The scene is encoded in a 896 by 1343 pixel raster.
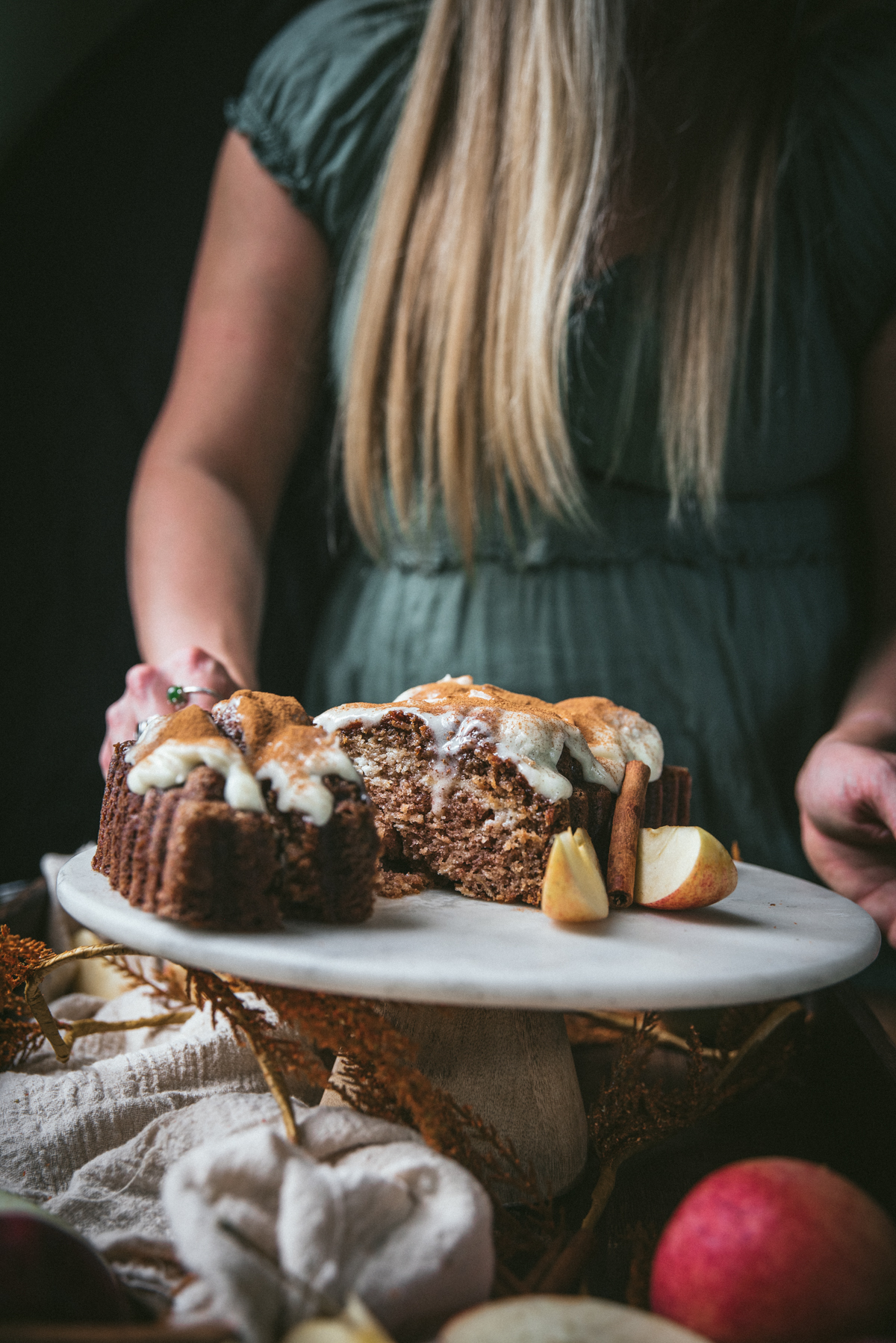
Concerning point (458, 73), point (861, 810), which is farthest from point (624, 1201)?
point (458, 73)

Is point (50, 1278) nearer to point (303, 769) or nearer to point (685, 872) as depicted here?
point (303, 769)

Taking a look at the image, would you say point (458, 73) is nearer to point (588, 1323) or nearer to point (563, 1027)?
point (563, 1027)

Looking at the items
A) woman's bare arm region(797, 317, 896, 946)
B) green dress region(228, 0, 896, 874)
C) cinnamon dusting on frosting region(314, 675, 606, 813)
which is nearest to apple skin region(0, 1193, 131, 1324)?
cinnamon dusting on frosting region(314, 675, 606, 813)

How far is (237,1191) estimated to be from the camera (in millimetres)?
595

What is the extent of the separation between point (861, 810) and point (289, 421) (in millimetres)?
1371

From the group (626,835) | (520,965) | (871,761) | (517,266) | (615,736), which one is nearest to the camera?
(520,965)

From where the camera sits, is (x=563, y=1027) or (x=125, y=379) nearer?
(x=563, y=1027)

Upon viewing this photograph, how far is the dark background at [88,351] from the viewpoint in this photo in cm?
207

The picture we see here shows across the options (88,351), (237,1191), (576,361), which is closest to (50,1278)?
(237,1191)

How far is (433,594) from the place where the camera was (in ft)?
6.04

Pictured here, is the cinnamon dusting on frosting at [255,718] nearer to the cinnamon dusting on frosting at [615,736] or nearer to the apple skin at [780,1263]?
the cinnamon dusting on frosting at [615,736]

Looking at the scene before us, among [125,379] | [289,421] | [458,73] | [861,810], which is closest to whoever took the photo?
[861,810]

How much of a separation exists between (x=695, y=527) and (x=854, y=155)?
765 mm

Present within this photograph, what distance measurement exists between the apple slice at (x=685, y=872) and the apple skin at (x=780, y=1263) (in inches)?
13.0
